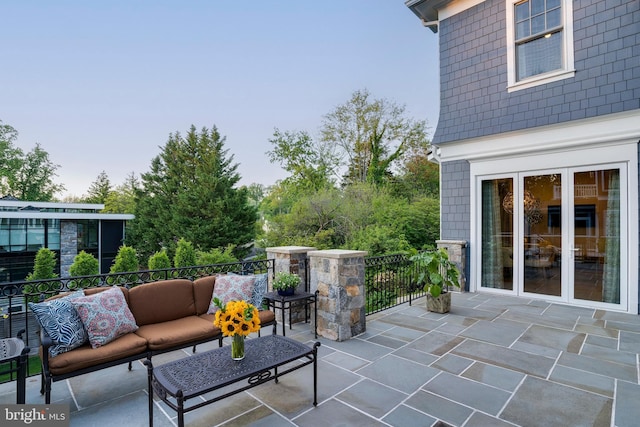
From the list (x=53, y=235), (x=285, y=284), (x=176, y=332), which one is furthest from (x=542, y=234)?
(x=53, y=235)

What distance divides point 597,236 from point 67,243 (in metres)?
19.6

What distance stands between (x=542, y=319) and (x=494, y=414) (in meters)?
2.88

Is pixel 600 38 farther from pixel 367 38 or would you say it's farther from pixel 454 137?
pixel 367 38

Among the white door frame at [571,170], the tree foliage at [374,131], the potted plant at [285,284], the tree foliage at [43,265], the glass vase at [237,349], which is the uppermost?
the tree foliage at [374,131]

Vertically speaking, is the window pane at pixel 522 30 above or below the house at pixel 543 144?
above

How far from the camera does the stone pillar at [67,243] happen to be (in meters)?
15.2

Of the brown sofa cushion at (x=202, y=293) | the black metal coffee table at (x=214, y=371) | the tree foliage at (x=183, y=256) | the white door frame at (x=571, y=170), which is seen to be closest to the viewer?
the black metal coffee table at (x=214, y=371)

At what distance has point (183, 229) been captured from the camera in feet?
60.0

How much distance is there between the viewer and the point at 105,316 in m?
2.64

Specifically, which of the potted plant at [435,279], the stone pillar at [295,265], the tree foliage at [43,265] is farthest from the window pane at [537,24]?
the tree foliage at [43,265]

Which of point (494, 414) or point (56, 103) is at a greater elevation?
point (56, 103)

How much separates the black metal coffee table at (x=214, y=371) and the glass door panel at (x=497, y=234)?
4879 mm

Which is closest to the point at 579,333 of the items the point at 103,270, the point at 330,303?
the point at 330,303

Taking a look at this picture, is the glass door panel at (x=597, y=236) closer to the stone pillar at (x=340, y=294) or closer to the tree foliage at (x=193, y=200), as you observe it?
the stone pillar at (x=340, y=294)
